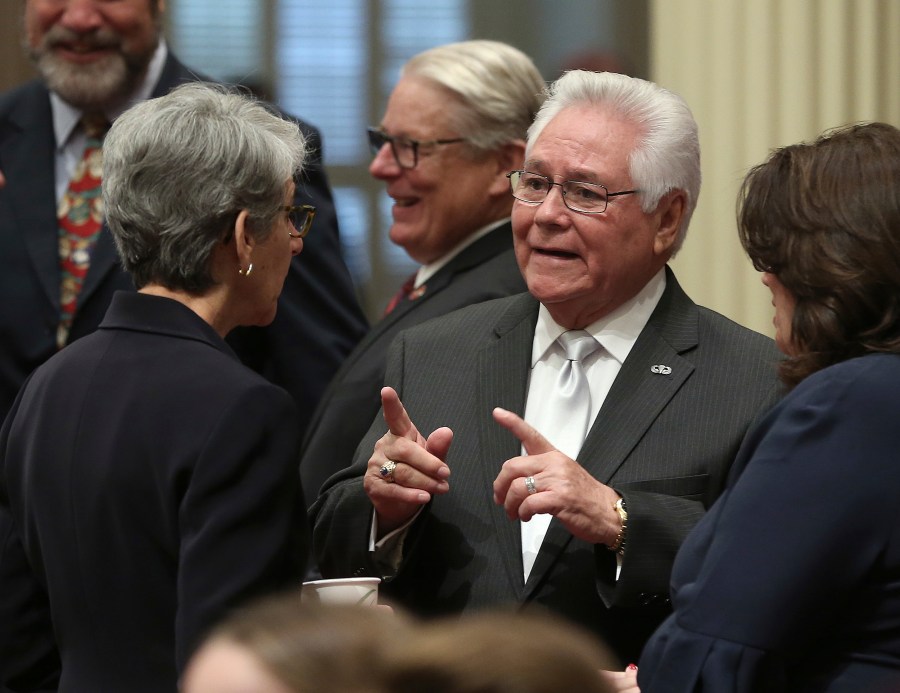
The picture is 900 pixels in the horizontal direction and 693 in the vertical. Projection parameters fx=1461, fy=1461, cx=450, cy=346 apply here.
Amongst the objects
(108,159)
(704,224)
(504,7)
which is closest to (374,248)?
(504,7)

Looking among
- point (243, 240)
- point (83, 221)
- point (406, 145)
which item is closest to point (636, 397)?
point (243, 240)

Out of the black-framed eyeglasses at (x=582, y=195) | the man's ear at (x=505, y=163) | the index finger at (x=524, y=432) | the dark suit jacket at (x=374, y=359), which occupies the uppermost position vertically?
the black-framed eyeglasses at (x=582, y=195)

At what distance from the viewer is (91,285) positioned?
3918mm

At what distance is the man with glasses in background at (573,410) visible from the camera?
8.52ft

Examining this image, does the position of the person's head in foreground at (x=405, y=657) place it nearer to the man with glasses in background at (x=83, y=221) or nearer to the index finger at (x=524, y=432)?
the index finger at (x=524, y=432)

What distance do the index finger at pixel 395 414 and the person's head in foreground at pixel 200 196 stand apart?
0.91 feet

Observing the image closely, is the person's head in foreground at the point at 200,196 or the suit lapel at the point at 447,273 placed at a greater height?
the person's head in foreground at the point at 200,196

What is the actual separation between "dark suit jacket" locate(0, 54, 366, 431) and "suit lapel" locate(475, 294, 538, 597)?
1.10 meters

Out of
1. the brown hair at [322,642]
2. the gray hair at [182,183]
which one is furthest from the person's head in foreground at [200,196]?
the brown hair at [322,642]

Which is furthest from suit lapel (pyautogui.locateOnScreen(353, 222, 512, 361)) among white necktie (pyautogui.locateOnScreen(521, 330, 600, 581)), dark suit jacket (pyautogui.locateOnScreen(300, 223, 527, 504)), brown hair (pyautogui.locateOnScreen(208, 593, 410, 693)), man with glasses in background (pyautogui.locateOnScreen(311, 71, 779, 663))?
brown hair (pyautogui.locateOnScreen(208, 593, 410, 693))

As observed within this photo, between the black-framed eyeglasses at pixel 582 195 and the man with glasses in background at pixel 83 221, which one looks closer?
the black-framed eyeglasses at pixel 582 195

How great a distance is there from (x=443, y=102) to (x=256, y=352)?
0.88m

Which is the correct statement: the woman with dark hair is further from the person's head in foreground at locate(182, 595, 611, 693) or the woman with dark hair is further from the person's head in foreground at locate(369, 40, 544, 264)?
the person's head in foreground at locate(369, 40, 544, 264)

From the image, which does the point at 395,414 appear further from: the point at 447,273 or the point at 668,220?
the point at 447,273
